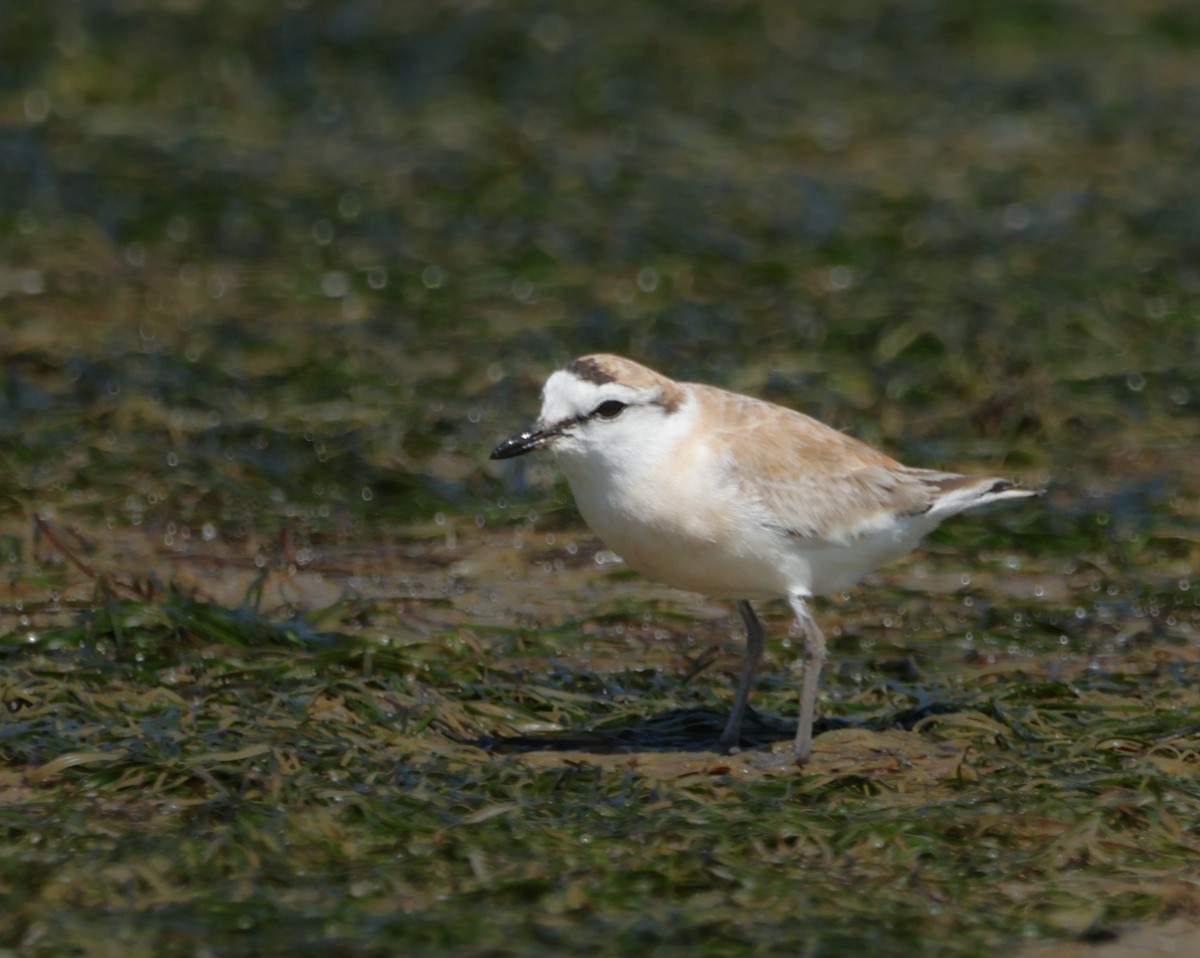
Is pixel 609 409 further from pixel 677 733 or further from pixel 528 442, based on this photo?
pixel 677 733

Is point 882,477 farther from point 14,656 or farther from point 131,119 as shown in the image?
point 131,119

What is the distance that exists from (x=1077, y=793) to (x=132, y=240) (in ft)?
22.0

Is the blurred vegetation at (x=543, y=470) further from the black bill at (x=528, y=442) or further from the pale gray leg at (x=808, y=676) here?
the black bill at (x=528, y=442)

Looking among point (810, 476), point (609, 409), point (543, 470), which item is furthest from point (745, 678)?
point (543, 470)

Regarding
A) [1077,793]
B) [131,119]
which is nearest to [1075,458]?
[1077,793]

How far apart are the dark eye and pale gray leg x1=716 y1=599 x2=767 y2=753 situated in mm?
854

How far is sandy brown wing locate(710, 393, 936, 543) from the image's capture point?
19.6 feet

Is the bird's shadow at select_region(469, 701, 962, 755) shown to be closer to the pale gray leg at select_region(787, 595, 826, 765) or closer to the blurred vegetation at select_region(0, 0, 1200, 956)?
the blurred vegetation at select_region(0, 0, 1200, 956)

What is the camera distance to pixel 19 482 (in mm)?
7918

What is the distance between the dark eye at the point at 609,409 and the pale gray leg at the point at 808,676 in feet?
2.62

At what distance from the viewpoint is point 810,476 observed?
610 cm

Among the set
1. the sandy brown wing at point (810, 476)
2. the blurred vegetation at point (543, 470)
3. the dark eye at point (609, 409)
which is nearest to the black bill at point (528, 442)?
the dark eye at point (609, 409)

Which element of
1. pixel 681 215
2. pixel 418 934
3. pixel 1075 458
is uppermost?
pixel 681 215

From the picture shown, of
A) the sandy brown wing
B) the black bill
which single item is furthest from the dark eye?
the sandy brown wing
